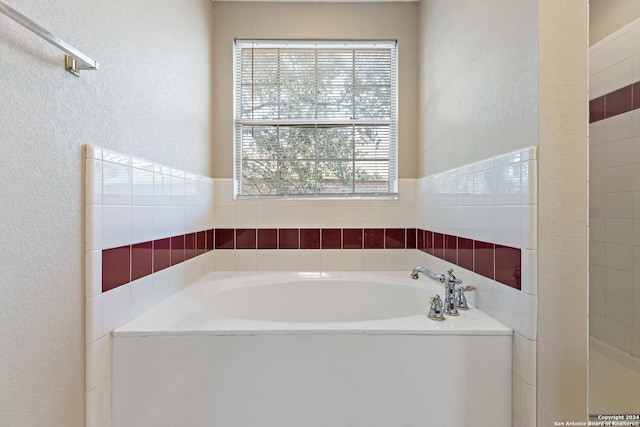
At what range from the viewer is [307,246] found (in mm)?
2117

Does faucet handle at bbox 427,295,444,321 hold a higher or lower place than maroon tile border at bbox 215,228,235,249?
lower

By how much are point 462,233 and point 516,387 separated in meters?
0.65

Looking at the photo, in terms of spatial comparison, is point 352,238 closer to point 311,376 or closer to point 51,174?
point 311,376

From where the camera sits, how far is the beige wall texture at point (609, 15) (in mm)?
1397

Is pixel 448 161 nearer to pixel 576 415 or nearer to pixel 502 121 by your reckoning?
pixel 502 121

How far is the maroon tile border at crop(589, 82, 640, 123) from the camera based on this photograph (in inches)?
55.6

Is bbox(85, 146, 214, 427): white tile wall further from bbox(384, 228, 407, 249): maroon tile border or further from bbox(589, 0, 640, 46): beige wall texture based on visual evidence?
bbox(589, 0, 640, 46): beige wall texture

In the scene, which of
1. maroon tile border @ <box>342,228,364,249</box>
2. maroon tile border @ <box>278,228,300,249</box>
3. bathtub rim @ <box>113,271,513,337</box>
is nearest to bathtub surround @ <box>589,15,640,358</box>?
bathtub rim @ <box>113,271,513,337</box>

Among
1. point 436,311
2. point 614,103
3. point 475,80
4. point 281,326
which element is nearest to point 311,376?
point 281,326

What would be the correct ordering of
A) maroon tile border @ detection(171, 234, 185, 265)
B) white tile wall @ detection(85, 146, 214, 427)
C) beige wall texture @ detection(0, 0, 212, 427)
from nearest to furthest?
beige wall texture @ detection(0, 0, 212, 427) < white tile wall @ detection(85, 146, 214, 427) < maroon tile border @ detection(171, 234, 185, 265)

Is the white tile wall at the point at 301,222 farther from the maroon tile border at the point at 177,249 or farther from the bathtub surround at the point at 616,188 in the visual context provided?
the bathtub surround at the point at 616,188

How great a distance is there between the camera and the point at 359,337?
3.43 ft

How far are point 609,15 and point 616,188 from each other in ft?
2.71

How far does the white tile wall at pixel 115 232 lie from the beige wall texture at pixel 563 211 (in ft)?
4.64
